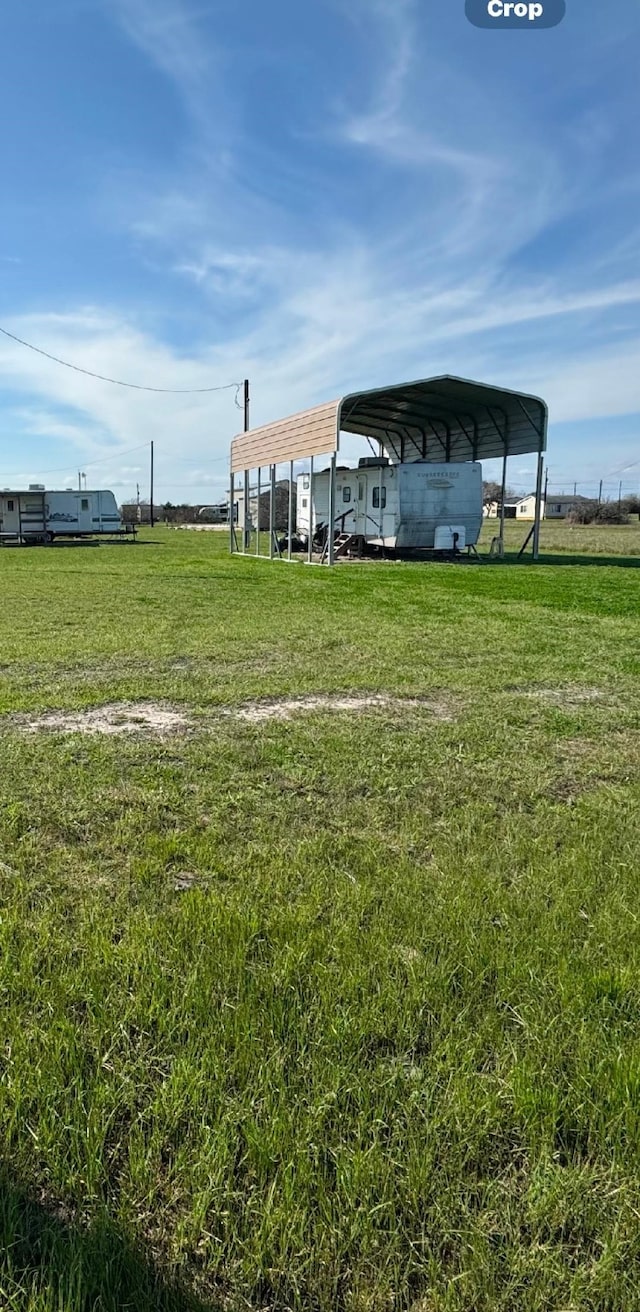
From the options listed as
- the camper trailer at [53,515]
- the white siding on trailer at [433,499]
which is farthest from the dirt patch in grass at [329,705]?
the camper trailer at [53,515]

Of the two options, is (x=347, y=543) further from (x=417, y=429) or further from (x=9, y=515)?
(x=9, y=515)

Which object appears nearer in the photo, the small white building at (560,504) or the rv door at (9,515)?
the rv door at (9,515)

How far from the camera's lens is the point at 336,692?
563 cm

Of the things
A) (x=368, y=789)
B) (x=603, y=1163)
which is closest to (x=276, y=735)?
(x=368, y=789)

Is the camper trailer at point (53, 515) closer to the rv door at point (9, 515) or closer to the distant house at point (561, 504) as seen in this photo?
the rv door at point (9, 515)

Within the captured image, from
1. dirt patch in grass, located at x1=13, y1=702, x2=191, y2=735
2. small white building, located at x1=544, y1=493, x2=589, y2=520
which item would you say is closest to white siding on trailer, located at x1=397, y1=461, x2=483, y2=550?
dirt patch in grass, located at x1=13, y1=702, x2=191, y2=735

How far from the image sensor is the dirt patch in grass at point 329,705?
4.99m

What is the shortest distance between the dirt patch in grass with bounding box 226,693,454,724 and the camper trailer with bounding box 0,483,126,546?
31918mm

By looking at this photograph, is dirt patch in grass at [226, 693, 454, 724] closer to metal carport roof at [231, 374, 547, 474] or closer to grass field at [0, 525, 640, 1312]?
grass field at [0, 525, 640, 1312]

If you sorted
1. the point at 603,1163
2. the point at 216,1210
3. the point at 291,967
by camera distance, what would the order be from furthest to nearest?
the point at 291,967, the point at 603,1163, the point at 216,1210

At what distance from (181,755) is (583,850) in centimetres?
213

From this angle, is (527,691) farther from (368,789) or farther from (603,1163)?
(603,1163)

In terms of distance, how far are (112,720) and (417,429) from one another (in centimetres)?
2334

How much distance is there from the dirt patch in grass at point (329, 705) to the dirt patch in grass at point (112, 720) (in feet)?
1.37
